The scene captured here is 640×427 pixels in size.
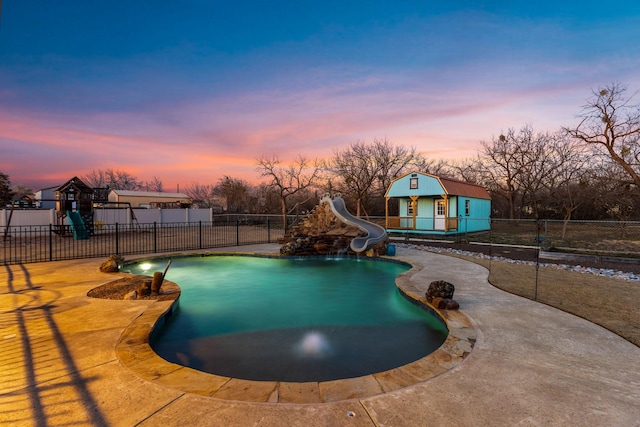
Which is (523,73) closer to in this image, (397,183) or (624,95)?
(624,95)

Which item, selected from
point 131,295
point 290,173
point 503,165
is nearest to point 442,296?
point 131,295

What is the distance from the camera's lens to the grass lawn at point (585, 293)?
4.54m

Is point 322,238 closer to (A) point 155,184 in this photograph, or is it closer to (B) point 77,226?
(B) point 77,226

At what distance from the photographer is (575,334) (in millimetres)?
4023

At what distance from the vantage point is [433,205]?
20.6 metres

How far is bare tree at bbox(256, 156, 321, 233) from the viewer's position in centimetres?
2658

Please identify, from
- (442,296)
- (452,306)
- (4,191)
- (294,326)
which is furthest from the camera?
(4,191)

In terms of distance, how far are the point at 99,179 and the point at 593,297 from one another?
238ft

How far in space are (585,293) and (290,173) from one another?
25069 mm

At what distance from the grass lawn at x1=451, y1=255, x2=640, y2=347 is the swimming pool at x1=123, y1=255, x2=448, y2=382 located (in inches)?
92.8

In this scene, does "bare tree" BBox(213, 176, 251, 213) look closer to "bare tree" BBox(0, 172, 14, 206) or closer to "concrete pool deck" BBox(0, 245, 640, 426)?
"bare tree" BBox(0, 172, 14, 206)

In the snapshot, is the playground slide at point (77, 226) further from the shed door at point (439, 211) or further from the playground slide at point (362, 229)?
the shed door at point (439, 211)

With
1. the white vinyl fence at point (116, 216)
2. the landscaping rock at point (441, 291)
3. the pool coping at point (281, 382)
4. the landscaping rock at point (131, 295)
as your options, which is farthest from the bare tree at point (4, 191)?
the landscaping rock at point (441, 291)

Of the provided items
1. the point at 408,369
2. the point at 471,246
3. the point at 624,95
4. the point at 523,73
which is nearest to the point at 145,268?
the point at 408,369
